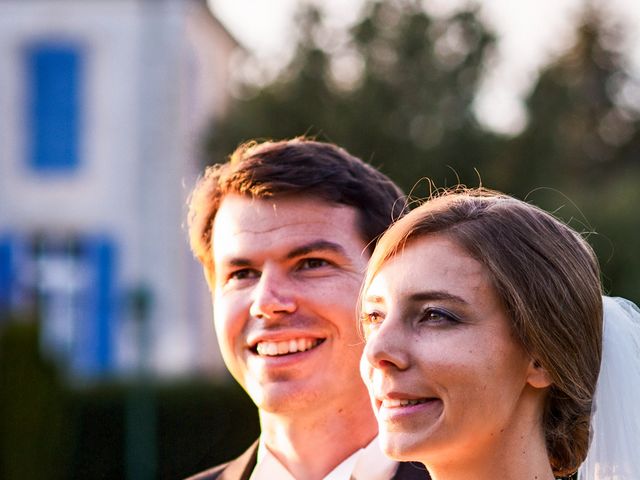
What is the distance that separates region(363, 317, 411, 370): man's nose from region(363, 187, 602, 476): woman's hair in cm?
21

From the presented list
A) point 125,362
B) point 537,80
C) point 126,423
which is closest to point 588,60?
point 537,80

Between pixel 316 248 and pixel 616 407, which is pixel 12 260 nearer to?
pixel 316 248

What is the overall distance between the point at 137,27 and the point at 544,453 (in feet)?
59.8

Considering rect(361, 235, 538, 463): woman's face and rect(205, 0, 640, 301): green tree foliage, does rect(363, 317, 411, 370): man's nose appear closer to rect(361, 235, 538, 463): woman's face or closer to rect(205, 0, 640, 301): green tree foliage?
rect(361, 235, 538, 463): woman's face

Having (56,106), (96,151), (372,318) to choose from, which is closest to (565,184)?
(96,151)

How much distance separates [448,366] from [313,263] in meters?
1.09

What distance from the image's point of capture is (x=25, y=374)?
1255 centimetres

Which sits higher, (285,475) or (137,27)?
(137,27)

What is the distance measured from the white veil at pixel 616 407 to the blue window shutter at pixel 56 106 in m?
17.8

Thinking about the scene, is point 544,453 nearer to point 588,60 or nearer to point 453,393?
point 453,393

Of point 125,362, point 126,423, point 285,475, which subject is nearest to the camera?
point 285,475

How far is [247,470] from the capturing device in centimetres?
360

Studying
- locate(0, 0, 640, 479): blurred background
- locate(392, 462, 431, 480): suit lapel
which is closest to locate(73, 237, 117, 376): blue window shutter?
locate(0, 0, 640, 479): blurred background

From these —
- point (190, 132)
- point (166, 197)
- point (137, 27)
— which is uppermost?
point (137, 27)
